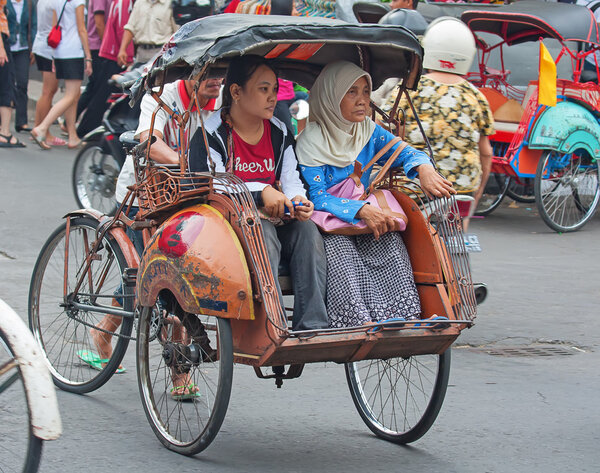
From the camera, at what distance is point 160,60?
14.1 feet

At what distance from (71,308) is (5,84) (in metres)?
7.61

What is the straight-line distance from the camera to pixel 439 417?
4.80 metres

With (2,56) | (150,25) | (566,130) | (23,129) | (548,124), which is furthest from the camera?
(23,129)

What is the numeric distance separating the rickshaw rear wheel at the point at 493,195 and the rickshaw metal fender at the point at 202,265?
23.5 feet

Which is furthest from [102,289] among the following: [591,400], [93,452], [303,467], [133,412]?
[591,400]

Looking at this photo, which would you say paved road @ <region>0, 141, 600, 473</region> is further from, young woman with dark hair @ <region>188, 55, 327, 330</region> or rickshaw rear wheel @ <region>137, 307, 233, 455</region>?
young woman with dark hair @ <region>188, 55, 327, 330</region>

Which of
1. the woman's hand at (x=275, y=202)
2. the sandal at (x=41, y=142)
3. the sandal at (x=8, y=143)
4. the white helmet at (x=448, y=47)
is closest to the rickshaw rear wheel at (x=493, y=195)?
the white helmet at (x=448, y=47)

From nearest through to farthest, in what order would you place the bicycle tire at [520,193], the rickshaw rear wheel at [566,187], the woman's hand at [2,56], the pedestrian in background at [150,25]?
1. the rickshaw rear wheel at [566,187]
2. the pedestrian in background at [150,25]
3. the bicycle tire at [520,193]
4. the woman's hand at [2,56]

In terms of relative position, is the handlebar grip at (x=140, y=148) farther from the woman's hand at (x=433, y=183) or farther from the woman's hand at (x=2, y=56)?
the woman's hand at (x=2, y=56)

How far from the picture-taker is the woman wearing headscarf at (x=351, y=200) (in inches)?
161

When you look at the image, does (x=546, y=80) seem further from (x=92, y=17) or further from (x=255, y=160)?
(x=92, y=17)

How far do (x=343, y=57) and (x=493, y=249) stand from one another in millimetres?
4878

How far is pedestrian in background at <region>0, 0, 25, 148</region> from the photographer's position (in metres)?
11.6

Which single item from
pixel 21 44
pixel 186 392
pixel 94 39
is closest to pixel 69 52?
pixel 21 44
